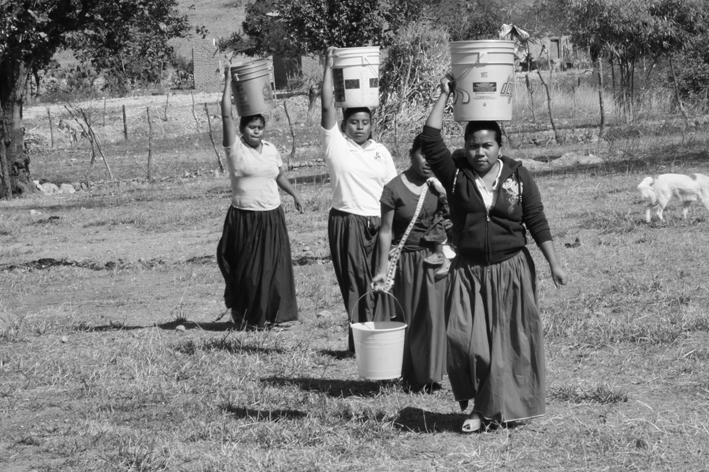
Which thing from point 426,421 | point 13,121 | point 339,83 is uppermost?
point 13,121

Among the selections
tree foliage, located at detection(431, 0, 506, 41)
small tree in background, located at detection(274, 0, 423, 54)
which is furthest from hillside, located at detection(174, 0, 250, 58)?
small tree in background, located at detection(274, 0, 423, 54)

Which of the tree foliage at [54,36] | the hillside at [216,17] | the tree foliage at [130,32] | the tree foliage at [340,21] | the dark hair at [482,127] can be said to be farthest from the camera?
the hillside at [216,17]

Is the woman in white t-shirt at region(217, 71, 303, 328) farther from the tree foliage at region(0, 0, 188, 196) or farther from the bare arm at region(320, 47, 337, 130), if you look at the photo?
the tree foliage at region(0, 0, 188, 196)

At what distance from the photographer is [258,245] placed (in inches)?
281

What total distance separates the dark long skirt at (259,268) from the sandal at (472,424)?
2.89 metres

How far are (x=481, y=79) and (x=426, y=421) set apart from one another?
68.1 inches

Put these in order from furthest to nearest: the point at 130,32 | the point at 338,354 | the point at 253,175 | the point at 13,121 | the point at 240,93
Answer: the point at 130,32, the point at 13,121, the point at 253,175, the point at 240,93, the point at 338,354

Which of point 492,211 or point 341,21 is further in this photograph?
point 341,21

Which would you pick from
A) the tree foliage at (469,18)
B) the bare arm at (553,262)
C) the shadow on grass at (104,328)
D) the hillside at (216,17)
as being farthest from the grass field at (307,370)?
the hillside at (216,17)

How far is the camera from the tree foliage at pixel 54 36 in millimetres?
15258

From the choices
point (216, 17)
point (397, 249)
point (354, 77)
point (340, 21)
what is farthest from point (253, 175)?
point (216, 17)

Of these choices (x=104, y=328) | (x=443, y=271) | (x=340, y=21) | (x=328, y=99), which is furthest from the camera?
(x=340, y=21)

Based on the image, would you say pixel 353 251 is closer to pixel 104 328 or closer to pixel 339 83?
pixel 339 83

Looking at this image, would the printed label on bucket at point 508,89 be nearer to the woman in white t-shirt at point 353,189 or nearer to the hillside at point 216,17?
the woman in white t-shirt at point 353,189
